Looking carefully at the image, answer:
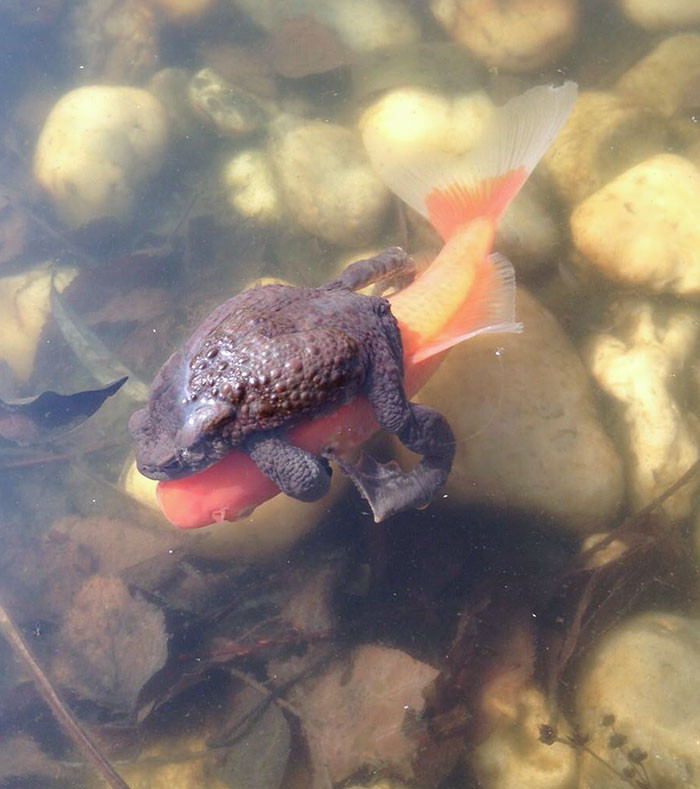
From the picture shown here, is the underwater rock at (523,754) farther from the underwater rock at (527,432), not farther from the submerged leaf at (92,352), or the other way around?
the submerged leaf at (92,352)

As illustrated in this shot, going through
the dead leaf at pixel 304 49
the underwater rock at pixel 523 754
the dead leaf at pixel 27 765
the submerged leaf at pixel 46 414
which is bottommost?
the dead leaf at pixel 27 765

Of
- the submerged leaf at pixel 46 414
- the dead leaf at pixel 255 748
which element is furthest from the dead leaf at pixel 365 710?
the submerged leaf at pixel 46 414

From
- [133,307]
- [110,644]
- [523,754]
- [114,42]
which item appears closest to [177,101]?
[114,42]

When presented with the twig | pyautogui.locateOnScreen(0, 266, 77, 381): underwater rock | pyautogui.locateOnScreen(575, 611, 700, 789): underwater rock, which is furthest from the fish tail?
pyautogui.locateOnScreen(0, 266, 77, 381): underwater rock

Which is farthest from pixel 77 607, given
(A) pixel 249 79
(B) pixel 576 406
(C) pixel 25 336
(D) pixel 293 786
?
(A) pixel 249 79

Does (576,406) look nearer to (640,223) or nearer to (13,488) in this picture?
(640,223)

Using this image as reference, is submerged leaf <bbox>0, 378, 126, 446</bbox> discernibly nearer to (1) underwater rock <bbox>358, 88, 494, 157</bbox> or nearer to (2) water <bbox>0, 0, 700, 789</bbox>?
(2) water <bbox>0, 0, 700, 789</bbox>
